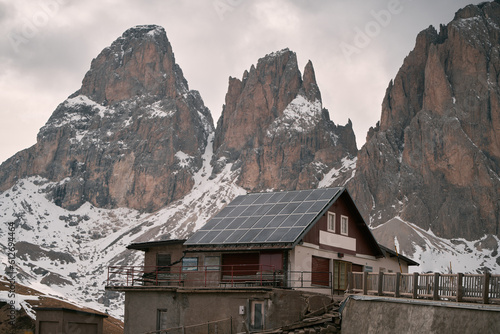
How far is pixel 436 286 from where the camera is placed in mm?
27859

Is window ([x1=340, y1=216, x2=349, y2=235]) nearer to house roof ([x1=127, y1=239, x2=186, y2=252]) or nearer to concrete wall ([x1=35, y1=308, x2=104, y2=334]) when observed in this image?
house roof ([x1=127, y1=239, x2=186, y2=252])

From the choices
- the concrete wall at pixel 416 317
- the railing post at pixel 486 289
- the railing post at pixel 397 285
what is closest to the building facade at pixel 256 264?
the concrete wall at pixel 416 317

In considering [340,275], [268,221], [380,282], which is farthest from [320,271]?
[380,282]

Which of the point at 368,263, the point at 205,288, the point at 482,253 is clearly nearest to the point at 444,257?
the point at 482,253

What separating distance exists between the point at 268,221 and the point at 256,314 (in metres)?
6.59

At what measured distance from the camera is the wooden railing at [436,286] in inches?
1009

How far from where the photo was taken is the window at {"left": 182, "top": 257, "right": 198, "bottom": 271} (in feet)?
136

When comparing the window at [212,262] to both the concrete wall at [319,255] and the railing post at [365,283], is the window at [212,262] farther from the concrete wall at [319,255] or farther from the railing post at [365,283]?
the railing post at [365,283]

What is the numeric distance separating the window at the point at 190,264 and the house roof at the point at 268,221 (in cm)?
116

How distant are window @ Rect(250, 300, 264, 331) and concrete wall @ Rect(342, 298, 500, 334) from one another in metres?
4.60

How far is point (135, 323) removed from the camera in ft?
133

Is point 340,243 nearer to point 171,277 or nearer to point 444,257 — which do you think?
A: point 171,277

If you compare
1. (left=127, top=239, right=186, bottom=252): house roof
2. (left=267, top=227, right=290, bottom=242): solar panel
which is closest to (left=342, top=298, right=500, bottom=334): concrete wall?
(left=267, top=227, right=290, bottom=242): solar panel

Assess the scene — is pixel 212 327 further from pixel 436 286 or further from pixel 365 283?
pixel 436 286
